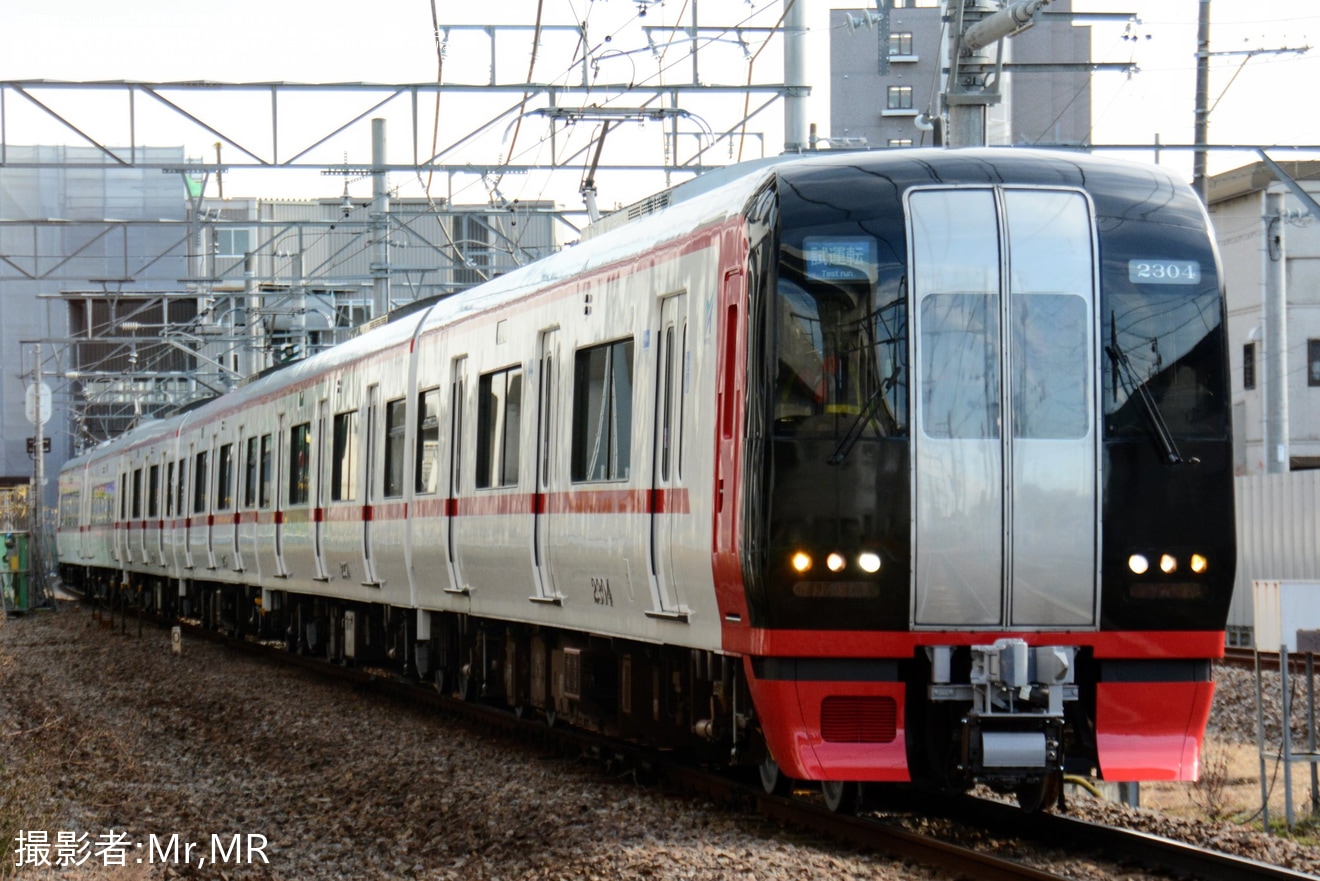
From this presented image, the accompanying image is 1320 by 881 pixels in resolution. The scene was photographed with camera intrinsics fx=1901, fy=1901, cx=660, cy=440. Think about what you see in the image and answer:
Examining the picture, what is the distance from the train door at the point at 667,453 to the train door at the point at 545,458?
1.71 metres

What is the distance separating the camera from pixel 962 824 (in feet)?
29.4

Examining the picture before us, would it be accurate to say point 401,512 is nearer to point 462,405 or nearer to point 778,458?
point 462,405

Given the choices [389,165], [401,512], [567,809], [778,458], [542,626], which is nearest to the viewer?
[778,458]

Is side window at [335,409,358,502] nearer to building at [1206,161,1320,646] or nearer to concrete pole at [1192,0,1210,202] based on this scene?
concrete pole at [1192,0,1210,202]

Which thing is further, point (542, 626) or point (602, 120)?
point (602, 120)

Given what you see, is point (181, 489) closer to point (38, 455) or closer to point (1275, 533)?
point (1275, 533)

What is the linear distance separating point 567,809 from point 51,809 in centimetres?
273

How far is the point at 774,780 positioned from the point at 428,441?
19.2ft

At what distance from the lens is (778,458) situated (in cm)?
808

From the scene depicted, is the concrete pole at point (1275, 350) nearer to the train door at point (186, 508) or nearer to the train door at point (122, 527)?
the train door at point (186, 508)

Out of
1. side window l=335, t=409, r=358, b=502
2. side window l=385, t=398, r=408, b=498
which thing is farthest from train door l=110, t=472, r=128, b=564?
side window l=385, t=398, r=408, b=498

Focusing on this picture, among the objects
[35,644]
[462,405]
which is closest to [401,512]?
[462,405]

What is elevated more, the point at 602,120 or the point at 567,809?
the point at 602,120

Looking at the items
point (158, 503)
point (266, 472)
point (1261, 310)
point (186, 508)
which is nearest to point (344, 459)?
point (266, 472)
